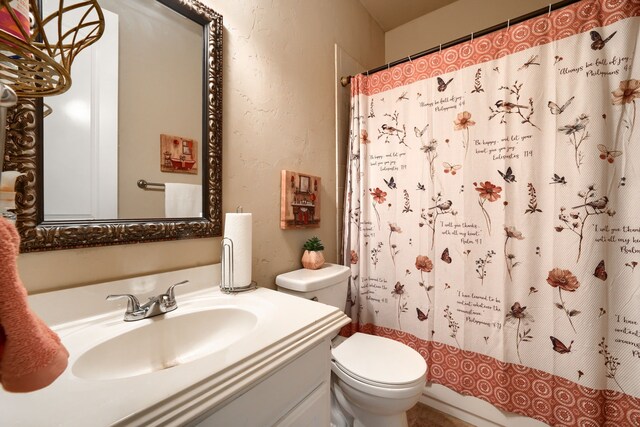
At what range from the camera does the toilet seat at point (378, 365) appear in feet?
3.18

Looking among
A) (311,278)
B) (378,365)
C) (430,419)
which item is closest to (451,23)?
(311,278)

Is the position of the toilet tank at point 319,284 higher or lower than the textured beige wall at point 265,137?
lower

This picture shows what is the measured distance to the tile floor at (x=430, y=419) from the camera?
1303 mm

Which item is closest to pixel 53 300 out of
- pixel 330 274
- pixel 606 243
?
pixel 330 274

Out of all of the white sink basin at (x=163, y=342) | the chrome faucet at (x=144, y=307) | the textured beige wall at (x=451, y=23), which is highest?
the textured beige wall at (x=451, y=23)

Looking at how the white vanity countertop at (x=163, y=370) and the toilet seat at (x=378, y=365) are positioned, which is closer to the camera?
the white vanity countertop at (x=163, y=370)

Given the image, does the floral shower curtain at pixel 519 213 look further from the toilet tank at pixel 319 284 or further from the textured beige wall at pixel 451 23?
the textured beige wall at pixel 451 23

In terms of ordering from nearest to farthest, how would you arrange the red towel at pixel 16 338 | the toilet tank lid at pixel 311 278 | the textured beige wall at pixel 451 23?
the red towel at pixel 16 338 < the toilet tank lid at pixel 311 278 < the textured beige wall at pixel 451 23

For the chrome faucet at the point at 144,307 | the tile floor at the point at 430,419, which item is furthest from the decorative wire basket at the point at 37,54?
the tile floor at the point at 430,419

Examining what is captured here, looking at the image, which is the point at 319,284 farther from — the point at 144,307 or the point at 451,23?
the point at 451,23

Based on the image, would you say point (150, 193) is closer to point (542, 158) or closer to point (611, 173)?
point (542, 158)

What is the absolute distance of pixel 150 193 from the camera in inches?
32.4

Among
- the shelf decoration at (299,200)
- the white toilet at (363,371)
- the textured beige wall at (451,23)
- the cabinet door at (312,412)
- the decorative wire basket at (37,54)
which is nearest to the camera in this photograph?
the decorative wire basket at (37,54)

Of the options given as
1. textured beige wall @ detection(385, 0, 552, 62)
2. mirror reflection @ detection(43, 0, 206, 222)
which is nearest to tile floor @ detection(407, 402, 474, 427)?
mirror reflection @ detection(43, 0, 206, 222)
